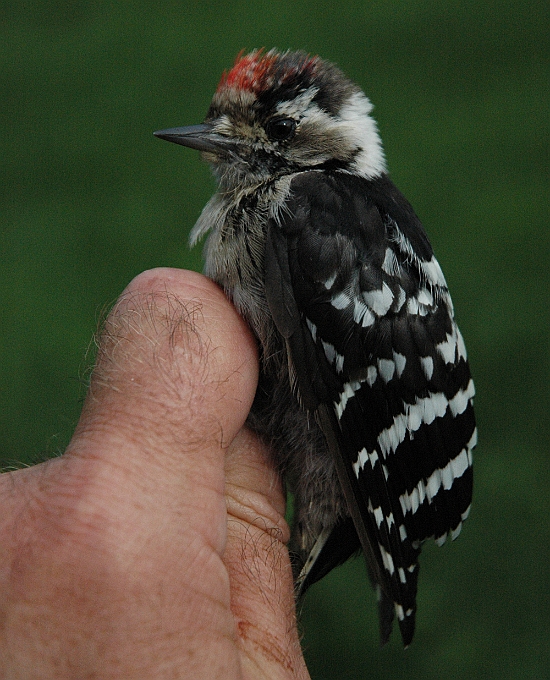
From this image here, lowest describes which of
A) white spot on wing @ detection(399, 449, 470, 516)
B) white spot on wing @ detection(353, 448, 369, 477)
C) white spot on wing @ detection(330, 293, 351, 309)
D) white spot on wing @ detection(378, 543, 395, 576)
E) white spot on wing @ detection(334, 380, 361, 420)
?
white spot on wing @ detection(378, 543, 395, 576)

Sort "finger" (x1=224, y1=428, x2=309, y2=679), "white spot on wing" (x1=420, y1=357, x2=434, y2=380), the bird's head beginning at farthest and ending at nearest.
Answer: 1. the bird's head
2. "white spot on wing" (x1=420, y1=357, x2=434, y2=380)
3. "finger" (x1=224, y1=428, x2=309, y2=679)

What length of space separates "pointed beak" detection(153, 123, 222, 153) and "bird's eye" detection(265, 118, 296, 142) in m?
0.14

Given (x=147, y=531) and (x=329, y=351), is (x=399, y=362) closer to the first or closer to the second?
(x=329, y=351)

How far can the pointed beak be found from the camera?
2.13 metres

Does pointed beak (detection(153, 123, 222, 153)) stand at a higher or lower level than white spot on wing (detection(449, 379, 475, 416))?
higher

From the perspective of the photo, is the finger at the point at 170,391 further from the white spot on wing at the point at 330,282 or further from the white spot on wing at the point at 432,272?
the white spot on wing at the point at 432,272

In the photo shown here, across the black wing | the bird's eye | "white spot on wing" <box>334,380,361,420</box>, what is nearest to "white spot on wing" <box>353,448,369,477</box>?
the black wing

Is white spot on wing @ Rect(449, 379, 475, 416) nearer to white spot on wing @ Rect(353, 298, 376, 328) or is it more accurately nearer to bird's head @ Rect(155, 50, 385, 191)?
white spot on wing @ Rect(353, 298, 376, 328)

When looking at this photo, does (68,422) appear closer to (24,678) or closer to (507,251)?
(24,678)

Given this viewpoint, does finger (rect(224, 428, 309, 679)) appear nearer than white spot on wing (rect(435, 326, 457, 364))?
Yes

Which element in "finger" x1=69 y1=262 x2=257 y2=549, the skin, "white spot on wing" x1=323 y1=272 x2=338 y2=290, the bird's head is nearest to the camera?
the skin

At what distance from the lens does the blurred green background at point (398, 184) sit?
3.33 metres

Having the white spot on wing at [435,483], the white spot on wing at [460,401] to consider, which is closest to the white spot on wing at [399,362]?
the white spot on wing at [460,401]

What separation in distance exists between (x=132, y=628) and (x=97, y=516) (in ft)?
0.69
